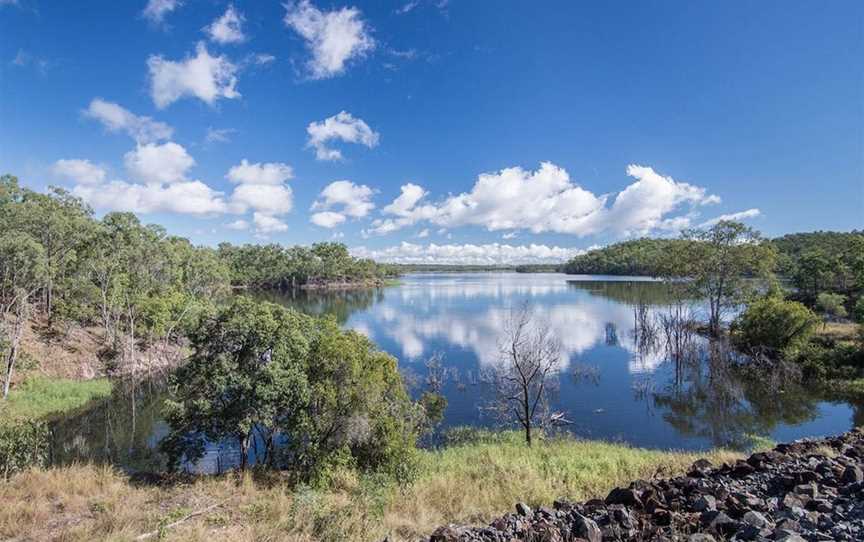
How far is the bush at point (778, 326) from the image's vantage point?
3241 centimetres

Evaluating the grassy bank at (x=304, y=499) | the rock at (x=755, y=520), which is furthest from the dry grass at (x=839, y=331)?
the rock at (x=755, y=520)

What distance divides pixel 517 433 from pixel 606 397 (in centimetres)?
935

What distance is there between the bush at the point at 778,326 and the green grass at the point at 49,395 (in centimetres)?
4867

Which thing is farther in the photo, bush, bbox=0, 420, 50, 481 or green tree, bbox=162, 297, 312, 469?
green tree, bbox=162, 297, 312, 469

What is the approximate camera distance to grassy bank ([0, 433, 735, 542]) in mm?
8648

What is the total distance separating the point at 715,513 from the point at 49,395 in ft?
111

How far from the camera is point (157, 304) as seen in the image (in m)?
40.4

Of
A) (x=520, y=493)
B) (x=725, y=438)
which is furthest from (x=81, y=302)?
(x=725, y=438)

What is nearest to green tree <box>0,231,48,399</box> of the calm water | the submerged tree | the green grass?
the green grass

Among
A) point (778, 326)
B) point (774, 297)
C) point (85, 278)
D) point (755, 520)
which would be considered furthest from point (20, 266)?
point (774, 297)

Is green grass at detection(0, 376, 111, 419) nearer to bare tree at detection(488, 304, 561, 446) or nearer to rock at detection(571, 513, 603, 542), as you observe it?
bare tree at detection(488, 304, 561, 446)

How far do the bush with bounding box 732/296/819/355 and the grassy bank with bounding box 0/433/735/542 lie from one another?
81.7 feet

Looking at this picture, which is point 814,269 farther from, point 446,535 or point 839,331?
point 446,535

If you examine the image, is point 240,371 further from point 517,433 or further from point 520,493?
point 517,433
